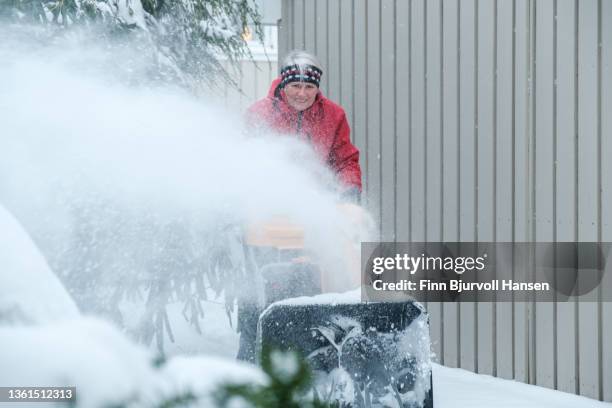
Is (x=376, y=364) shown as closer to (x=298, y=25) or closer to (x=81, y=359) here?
(x=81, y=359)

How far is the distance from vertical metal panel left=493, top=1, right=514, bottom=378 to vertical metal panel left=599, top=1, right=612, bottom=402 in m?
0.69

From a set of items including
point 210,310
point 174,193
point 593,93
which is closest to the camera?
point 593,93

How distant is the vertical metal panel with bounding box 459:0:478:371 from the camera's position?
5.21m

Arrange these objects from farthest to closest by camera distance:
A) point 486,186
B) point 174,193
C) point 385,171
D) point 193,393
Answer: point 385,171 < point 174,193 < point 486,186 < point 193,393

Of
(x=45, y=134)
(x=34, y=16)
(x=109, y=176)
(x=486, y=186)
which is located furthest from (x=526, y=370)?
(x=34, y=16)

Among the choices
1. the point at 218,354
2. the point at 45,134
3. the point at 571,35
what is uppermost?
the point at 571,35

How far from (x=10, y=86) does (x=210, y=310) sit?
3332 mm

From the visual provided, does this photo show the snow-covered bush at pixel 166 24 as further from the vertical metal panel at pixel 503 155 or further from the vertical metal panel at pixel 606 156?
the vertical metal panel at pixel 606 156

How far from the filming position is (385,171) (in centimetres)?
613

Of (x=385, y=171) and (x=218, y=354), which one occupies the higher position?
(x=385, y=171)

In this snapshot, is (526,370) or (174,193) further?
(174,193)

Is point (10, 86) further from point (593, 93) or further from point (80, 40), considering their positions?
point (593, 93)

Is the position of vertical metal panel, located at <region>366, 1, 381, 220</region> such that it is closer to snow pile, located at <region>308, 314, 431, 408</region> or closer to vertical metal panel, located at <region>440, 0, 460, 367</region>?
vertical metal panel, located at <region>440, 0, 460, 367</region>

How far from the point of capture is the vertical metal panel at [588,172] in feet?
14.2
